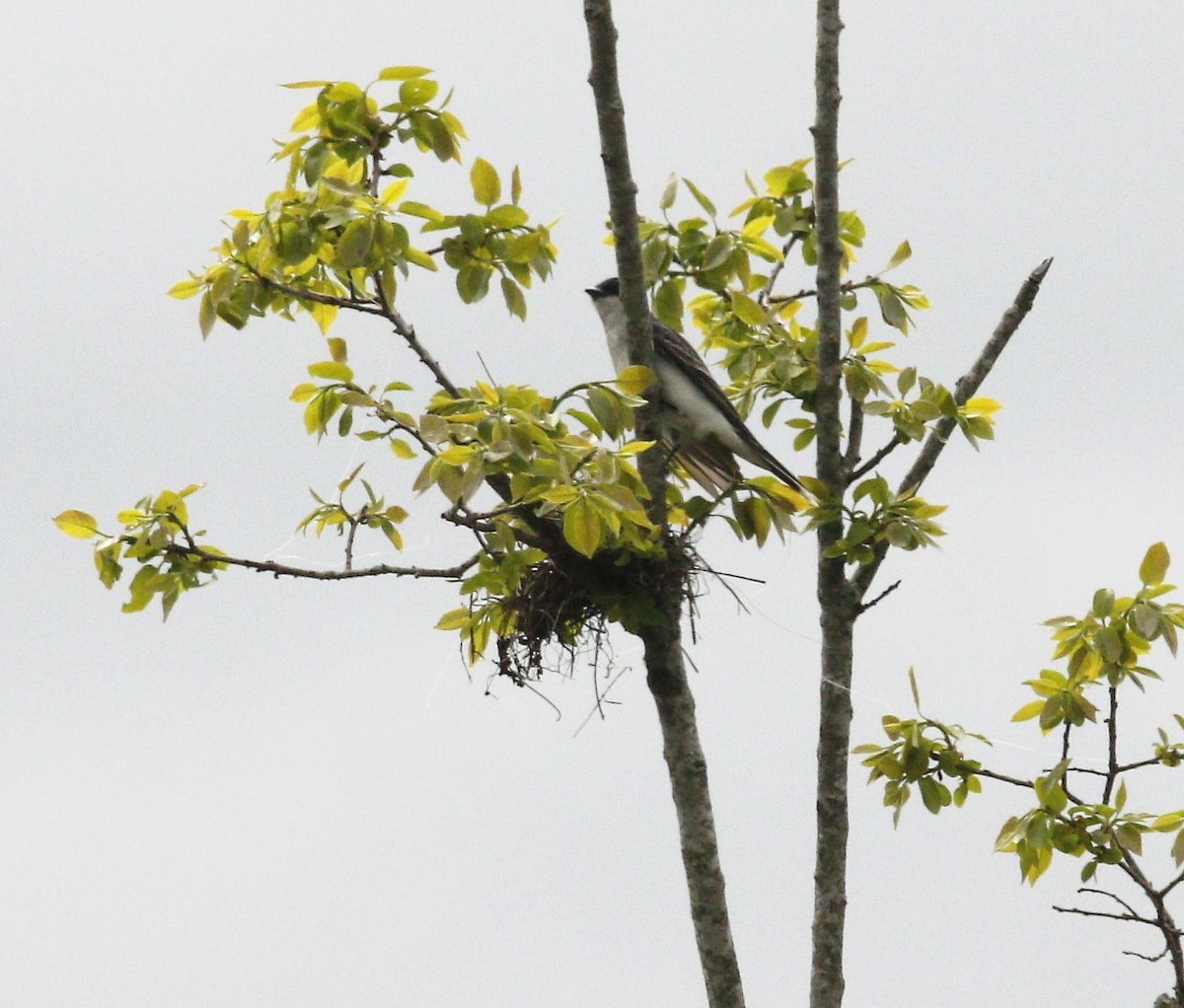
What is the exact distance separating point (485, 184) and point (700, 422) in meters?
2.38

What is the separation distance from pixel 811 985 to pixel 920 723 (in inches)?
51.3

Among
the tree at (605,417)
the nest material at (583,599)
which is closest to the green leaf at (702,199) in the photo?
the tree at (605,417)

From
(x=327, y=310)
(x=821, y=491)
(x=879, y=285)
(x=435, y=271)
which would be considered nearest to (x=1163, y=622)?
(x=821, y=491)

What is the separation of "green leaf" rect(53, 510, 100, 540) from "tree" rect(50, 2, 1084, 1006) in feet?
0.04

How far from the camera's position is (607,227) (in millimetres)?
7977

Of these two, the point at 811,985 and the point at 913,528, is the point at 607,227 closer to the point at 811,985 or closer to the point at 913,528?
the point at 913,528

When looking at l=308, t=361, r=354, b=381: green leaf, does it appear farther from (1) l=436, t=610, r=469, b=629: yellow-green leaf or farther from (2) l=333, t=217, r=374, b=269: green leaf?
(1) l=436, t=610, r=469, b=629: yellow-green leaf

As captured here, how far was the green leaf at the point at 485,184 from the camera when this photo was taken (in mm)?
6570

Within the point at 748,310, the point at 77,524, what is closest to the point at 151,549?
the point at 77,524

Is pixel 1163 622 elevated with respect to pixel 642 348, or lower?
lower

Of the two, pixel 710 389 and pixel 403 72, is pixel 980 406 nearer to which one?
pixel 710 389

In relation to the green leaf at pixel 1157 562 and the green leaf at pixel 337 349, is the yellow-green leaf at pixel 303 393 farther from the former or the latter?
the green leaf at pixel 1157 562

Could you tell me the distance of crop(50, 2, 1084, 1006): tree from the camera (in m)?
5.91

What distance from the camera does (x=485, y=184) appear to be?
6.60m
